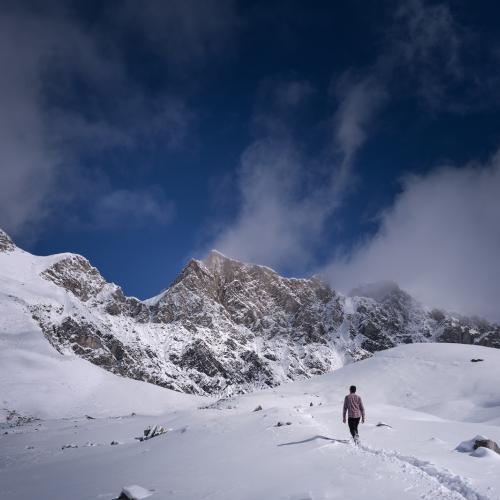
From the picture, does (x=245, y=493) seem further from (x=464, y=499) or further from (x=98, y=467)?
(x=98, y=467)

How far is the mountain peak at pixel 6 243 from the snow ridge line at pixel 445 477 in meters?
187

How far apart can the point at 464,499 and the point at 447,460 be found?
3936 millimetres

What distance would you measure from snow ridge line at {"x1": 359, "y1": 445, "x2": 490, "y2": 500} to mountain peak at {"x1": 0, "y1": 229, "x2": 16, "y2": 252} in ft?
613

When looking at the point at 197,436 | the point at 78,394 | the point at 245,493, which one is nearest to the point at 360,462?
the point at 245,493

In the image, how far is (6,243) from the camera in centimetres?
17312

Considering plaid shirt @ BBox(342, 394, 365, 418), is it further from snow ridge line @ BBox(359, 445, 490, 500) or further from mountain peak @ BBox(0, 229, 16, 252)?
mountain peak @ BBox(0, 229, 16, 252)

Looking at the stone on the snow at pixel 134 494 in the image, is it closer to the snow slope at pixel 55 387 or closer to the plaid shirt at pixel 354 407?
the plaid shirt at pixel 354 407

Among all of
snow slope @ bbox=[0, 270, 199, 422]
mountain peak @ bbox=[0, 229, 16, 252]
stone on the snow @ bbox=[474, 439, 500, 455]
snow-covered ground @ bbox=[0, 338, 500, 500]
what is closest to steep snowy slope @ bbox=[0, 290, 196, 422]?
snow slope @ bbox=[0, 270, 199, 422]

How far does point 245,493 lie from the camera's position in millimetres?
8492

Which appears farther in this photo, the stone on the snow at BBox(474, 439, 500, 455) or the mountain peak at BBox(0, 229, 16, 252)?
the mountain peak at BBox(0, 229, 16, 252)

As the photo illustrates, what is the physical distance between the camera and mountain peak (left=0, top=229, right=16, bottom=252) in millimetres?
170750

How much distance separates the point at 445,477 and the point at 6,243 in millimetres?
193066

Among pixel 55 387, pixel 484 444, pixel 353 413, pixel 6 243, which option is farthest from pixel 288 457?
pixel 6 243

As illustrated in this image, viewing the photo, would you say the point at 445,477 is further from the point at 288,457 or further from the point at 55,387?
the point at 55,387
